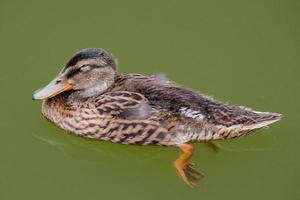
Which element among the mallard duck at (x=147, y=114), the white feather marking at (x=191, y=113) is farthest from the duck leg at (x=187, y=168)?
the white feather marking at (x=191, y=113)

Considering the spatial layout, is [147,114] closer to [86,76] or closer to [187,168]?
[187,168]

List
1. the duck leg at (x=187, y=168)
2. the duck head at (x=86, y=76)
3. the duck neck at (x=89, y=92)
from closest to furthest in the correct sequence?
the duck leg at (x=187, y=168), the duck head at (x=86, y=76), the duck neck at (x=89, y=92)

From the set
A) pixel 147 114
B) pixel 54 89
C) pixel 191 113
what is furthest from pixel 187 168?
pixel 54 89

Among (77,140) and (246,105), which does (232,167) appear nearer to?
(246,105)

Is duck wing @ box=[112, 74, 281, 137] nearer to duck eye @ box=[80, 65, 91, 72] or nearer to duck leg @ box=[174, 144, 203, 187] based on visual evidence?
duck leg @ box=[174, 144, 203, 187]

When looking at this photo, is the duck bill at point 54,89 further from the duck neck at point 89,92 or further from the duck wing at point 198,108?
the duck wing at point 198,108

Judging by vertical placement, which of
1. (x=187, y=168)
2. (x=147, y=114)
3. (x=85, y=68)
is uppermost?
(x=85, y=68)

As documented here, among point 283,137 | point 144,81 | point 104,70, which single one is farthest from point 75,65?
point 283,137

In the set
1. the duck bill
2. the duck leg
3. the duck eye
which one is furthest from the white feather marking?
the duck bill
